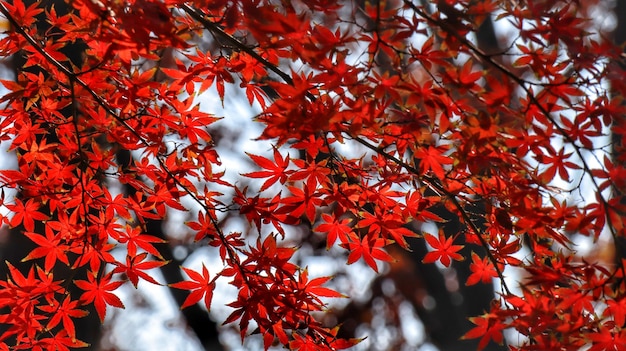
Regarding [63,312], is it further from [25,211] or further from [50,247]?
[25,211]

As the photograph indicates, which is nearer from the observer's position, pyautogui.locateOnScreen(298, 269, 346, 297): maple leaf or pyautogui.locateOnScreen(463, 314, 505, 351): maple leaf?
pyautogui.locateOnScreen(463, 314, 505, 351): maple leaf

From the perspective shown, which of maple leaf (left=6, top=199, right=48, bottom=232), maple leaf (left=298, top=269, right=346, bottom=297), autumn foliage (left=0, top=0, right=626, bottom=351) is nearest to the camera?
autumn foliage (left=0, top=0, right=626, bottom=351)

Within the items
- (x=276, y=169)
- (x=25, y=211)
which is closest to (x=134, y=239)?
(x=25, y=211)

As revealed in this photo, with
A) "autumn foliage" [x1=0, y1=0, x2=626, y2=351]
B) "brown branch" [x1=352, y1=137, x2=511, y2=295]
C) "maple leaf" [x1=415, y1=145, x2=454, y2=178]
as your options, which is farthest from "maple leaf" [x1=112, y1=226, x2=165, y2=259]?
"maple leaf" [x1=415, y1=145, x2=454, y2=178]

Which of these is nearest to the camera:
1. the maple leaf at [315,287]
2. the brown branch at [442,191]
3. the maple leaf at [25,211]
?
the brown branch at [442,191]

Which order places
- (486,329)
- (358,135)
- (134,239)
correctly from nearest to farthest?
(486,329) → (358,135) → (134,239)

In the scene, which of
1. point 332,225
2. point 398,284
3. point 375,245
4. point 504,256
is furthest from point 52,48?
point 398,284

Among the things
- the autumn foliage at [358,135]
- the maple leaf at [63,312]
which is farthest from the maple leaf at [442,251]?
the maple leaf at [63,312]

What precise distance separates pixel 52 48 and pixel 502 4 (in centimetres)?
102

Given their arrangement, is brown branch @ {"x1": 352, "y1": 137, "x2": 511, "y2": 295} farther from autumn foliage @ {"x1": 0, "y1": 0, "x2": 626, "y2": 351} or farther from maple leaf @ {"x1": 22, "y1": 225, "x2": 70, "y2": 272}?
maple leaf @ {"x1": 22, "y1": 225, "x2": 70, "y2": 272}

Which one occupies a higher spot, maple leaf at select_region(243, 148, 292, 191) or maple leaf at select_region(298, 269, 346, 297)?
maple leaf at select_region(243, 148, 292, 191)

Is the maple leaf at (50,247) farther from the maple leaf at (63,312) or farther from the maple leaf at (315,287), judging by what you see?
the maple leaf at (315,287)

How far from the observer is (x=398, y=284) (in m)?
4.06

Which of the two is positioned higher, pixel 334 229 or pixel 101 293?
pixel 334 229
